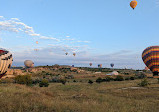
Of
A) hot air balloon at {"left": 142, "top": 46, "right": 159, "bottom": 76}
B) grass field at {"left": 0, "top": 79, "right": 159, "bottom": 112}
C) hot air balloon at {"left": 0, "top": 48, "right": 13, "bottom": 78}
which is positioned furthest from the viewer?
hot air balloon at {"left": 142, "top": 46, "right": 159, "bottom": 76}

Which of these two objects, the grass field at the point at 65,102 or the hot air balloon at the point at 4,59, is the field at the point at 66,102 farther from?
the hot air balloon at the point at 4,59

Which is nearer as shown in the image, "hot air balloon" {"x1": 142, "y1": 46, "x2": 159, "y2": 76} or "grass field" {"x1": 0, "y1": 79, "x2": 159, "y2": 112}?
"grass field" {"x1": 0, "y1": 79, "x2": 159, "y2": 112}

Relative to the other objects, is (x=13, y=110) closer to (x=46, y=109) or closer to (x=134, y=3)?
(x=46, y=109)

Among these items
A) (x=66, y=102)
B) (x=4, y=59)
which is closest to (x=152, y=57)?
(x=4, y=59)

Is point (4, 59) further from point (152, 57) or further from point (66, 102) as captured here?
point (152, 57)

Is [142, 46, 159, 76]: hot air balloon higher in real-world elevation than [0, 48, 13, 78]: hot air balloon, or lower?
higher

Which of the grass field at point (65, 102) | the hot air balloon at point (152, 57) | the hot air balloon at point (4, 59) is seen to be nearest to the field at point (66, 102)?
the grass field at point (65, 102)

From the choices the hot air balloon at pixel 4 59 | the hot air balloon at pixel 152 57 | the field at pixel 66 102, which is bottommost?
the field at pixel 66 102

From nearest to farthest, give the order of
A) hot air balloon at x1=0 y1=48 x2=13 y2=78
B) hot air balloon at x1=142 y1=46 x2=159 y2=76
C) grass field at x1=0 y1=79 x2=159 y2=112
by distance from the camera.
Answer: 1. grass field at x1=0 y1=79 x2=159 y2=112
2. hot air balloon at x1=0 y1=48 x2=13 y2=78
3. hot air balloon at x1=142 y1=46 x2=159 y2=76

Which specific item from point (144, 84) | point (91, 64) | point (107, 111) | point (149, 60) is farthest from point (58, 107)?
point (91, 64)

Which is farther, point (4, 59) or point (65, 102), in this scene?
point (4, 59)

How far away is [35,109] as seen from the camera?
30.7 ft

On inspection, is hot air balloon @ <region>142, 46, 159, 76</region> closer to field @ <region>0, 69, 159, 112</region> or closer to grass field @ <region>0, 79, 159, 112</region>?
field @ <region>0, 69, 159, 112</region>

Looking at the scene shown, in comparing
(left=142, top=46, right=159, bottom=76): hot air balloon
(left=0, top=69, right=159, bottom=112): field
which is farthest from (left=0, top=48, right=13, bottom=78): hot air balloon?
(left=142, top=46, right=159, bottom=76): hot air balloon
